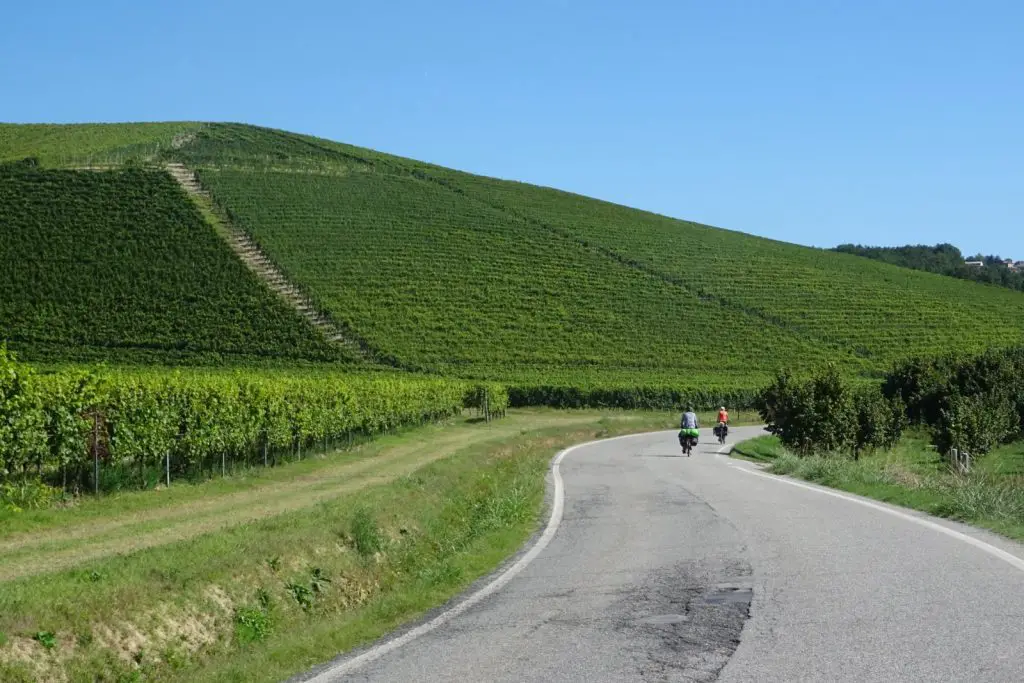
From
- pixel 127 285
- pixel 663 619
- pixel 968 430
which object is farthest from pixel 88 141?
pixel 663 619

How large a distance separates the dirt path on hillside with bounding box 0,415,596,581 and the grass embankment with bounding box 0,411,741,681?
58 mm

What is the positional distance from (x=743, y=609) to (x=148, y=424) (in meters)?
16.9

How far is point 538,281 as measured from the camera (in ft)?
301

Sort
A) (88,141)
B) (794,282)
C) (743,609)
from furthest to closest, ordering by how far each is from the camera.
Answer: (88,141), (794,282), (743,609)

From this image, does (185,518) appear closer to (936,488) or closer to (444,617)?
(444,617)

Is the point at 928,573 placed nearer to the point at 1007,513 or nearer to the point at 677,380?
the point at 1007,513

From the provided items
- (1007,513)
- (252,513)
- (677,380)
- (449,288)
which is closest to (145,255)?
(449,288)

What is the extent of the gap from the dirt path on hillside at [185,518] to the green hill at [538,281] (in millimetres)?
41373

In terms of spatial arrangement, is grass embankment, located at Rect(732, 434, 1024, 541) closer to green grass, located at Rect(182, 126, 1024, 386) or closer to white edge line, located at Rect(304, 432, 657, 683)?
white edge line, located at Rect(304, 432, 657, 683)

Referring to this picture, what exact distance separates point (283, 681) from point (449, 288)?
3137 inches

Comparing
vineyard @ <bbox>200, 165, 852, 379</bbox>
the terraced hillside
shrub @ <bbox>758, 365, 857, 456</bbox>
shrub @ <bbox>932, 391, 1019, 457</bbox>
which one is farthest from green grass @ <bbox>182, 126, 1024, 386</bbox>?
shrub @ <bbox>758, 365, 857, 456</bbox>

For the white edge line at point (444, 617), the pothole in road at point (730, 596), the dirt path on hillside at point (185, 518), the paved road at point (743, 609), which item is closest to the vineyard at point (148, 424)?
the dirt path on hillside at point (185, 518)

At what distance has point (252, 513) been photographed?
18891mm

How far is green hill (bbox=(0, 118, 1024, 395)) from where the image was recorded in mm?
77562
